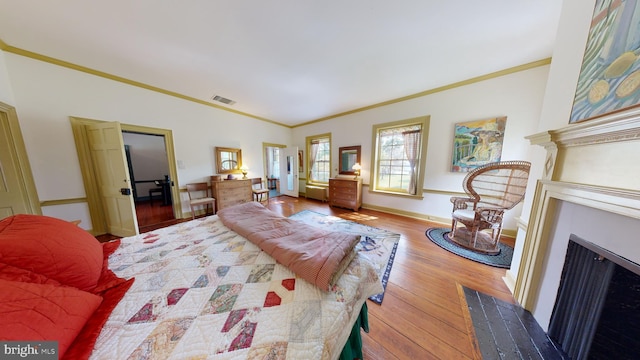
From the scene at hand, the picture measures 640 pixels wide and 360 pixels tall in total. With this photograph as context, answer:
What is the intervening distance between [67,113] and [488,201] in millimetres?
6426

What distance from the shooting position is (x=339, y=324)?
29.5 inches

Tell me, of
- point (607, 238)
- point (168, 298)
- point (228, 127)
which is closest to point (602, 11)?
point (607, 238)

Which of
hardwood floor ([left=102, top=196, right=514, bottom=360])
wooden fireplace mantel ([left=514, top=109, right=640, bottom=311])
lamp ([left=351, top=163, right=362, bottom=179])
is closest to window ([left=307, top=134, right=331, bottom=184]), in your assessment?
lamp ([left=351, top=163, right=362, bottom=179])

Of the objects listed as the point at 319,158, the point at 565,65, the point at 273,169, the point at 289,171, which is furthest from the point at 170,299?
the point at 273,169

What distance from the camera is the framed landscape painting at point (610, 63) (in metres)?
0.83

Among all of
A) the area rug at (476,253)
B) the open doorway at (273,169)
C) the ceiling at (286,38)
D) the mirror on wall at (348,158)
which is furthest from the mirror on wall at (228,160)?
the area rug at (476,253)

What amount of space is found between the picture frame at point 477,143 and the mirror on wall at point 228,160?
457cm

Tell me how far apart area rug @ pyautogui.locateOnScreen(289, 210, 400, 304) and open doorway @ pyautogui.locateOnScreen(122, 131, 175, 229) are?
431cm

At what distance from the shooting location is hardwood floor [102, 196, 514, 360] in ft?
3.72

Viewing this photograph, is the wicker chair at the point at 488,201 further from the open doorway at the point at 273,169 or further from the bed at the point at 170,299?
the open doorway at the point at 273,169

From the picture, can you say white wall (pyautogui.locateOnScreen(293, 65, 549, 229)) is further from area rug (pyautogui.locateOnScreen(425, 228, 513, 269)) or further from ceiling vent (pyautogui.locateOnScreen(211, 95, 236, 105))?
ceiling vent (pyautogui.locateOnScreen(211, 95, 236, 105))

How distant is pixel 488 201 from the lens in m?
2.64

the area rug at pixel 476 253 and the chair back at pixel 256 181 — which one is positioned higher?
the chair back at pixel 256 181

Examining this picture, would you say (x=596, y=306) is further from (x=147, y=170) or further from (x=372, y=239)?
(x=147, y=170)
